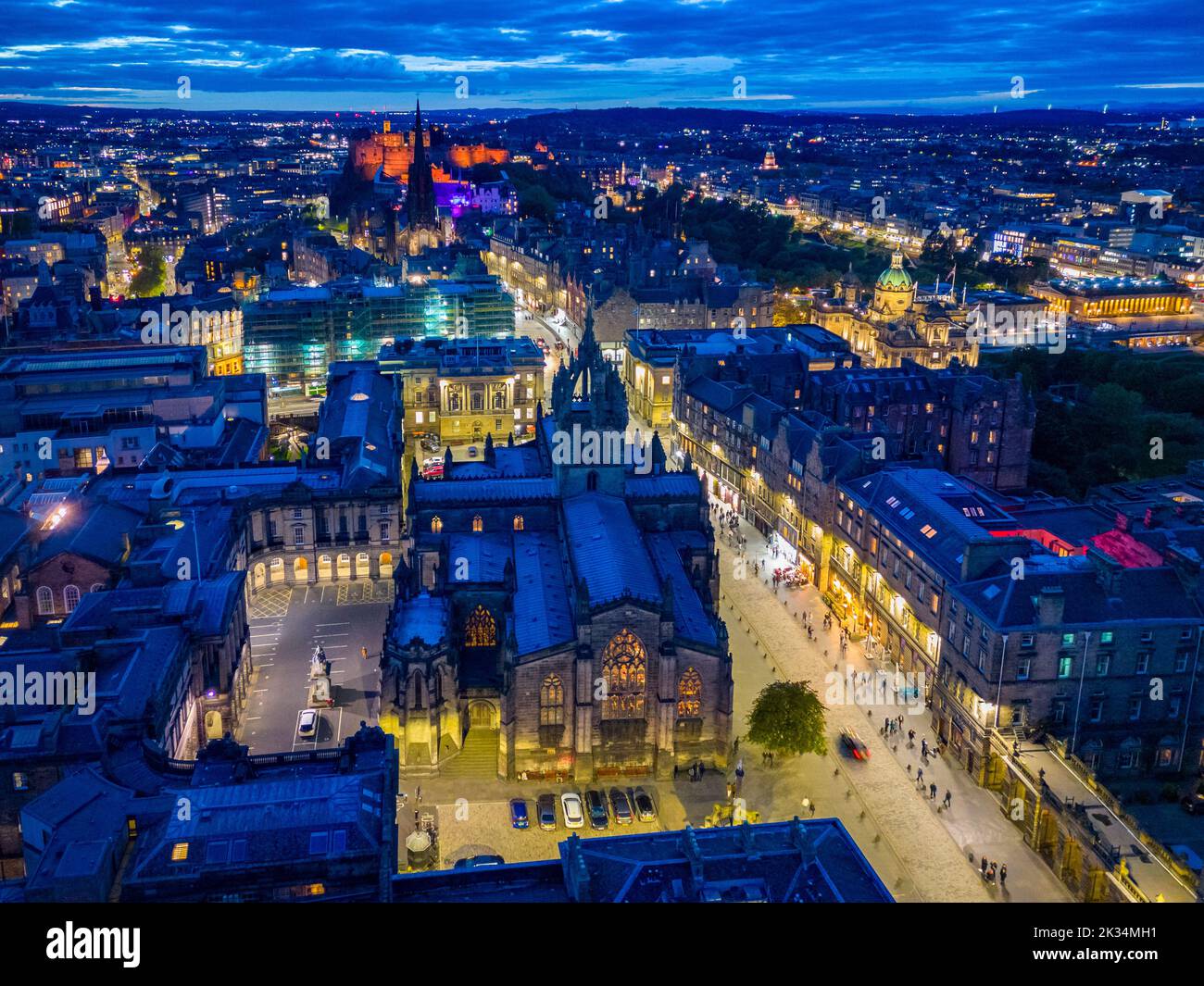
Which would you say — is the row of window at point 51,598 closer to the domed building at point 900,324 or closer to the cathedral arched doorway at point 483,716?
the cathedral arched doorway at point 483,716

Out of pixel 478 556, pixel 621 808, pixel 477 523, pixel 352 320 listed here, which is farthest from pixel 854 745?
pixel 352 320

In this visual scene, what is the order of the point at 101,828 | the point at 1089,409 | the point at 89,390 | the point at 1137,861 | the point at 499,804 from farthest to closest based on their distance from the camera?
the point at 1089,409 → the point at 89,390 → the point at 499,804 → the point at 1137,861 → the point at 101,828

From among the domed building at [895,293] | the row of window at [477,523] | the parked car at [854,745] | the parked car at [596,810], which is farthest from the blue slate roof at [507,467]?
the domed building at [895,293]

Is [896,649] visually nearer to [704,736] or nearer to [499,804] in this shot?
[704,736]

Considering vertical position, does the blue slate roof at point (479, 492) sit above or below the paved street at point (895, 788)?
above

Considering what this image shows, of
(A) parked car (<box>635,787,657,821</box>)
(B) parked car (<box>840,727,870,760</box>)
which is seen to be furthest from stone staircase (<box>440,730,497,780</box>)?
(B) parked car (<box>840,727,870,760</box>)

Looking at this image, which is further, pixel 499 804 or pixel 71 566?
pixel 71 566
